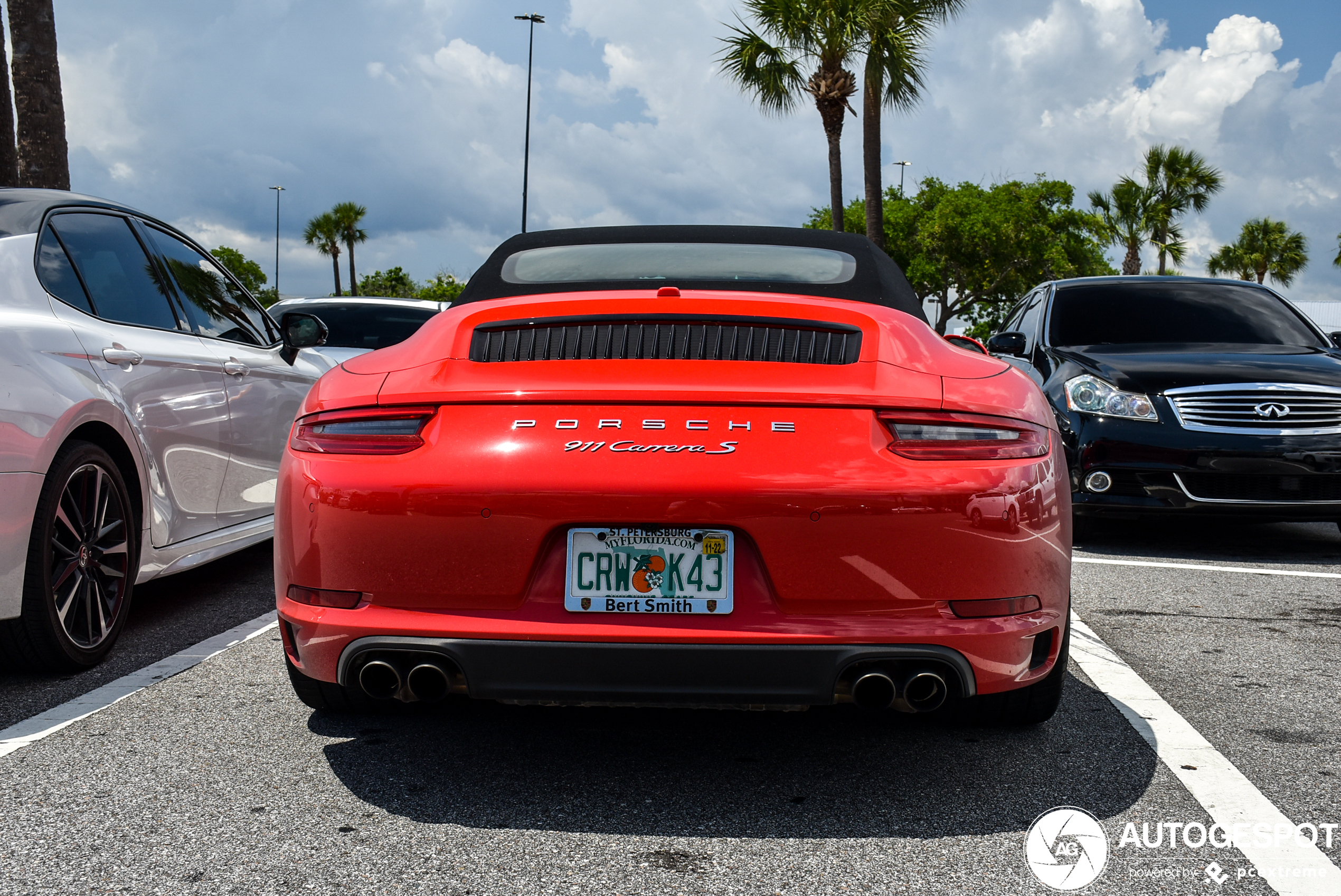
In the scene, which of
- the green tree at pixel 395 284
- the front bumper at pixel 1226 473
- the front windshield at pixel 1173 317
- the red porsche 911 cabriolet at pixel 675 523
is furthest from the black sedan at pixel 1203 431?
the green tree at pixel 395 284

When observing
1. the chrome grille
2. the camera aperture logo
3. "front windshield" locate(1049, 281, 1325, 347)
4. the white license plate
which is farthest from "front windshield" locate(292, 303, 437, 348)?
the camera aperture logo

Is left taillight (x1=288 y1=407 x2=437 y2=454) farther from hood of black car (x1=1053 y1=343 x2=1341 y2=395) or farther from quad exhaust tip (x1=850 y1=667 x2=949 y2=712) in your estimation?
hood of black car (x1=1053 y1=343 x2=1341 y2=395)

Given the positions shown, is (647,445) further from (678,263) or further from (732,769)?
(678,263)

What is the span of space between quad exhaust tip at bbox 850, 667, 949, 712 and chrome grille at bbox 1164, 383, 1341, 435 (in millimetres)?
4383

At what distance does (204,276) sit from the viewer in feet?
18.0

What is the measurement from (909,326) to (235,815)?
1.97 m

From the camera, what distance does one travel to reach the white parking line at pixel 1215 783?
2432 millimetres

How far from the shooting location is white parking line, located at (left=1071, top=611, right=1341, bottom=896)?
A: 7.98 ft

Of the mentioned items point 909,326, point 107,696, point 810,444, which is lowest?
point 107,696

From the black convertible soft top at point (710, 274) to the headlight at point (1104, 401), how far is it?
119 inches

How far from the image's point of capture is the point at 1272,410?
6.42 meters

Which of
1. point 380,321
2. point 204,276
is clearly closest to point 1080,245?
point 380,321

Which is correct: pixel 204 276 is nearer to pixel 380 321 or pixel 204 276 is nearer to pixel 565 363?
pixel 565 363

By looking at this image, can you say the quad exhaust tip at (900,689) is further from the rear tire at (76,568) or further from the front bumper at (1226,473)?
the front bumper at (1226,473)
